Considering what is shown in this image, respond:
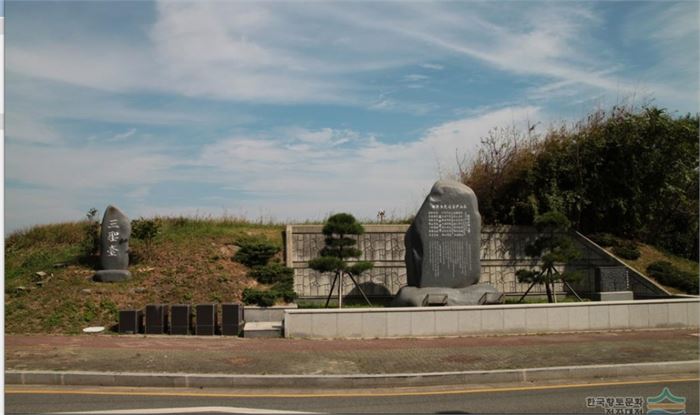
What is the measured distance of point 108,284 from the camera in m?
19.3

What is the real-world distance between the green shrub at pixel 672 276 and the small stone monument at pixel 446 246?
8414 millimetres

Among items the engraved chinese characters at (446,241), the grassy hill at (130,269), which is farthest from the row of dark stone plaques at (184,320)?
the engraved chinese characters at (446,241)

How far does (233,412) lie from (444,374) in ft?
12.5

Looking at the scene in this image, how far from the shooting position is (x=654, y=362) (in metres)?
10.8

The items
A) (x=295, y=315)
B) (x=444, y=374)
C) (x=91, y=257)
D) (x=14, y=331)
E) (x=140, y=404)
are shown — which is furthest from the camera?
(x=91, y=257)

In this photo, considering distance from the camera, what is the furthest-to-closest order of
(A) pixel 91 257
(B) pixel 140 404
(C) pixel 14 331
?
(A) pixel 91 257
(C) pixel 14 331
(B) pixel 140 404

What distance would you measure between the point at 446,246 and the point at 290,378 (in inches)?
363

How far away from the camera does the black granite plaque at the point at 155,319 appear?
15.6 metres

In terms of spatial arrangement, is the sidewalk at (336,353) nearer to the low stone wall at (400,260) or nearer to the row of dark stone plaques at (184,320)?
the row of dark stone plaques at (184,320)

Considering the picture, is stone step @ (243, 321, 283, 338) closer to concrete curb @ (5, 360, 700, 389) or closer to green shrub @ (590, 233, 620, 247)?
concrete curb @ (5, 360, 700, 389)

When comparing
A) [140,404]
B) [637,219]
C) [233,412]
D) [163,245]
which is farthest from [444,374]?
[637,219]

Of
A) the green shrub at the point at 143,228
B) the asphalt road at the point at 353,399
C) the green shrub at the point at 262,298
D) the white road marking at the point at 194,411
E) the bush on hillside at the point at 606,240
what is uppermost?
the green shrub at the point at 143,228

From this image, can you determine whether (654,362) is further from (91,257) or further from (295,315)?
(91,257)

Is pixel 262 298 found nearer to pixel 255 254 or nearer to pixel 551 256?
pixel 255 254
